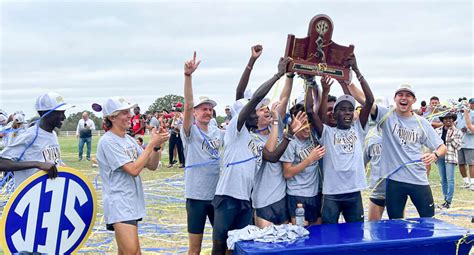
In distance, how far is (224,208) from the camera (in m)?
4.95

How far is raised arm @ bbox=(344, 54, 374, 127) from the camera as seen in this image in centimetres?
544

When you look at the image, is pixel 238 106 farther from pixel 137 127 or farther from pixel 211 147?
pixel 137 127

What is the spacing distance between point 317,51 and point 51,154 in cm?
276

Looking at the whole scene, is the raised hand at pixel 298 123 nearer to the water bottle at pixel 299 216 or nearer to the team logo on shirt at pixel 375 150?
the water bottle at pixel 299 216

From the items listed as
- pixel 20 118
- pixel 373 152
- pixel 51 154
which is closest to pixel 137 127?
pixel 20 118

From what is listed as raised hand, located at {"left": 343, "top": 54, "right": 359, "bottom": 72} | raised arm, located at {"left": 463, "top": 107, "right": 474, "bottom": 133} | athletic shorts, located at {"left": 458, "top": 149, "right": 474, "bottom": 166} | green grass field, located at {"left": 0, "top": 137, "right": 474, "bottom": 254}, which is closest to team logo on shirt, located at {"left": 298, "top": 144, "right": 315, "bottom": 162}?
raised hand, located at {"left": 343, "top": 54, "right": 359, "bottom": 72}

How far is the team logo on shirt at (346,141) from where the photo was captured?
17.6 ft

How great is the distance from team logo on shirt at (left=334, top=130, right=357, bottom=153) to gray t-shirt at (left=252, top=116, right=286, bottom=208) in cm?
64

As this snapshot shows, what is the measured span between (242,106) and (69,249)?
2093 millimetres

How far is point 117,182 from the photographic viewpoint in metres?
4.70

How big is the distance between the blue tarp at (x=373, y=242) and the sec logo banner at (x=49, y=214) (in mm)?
1482

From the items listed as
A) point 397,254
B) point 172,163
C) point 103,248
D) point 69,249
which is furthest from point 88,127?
point 397,254

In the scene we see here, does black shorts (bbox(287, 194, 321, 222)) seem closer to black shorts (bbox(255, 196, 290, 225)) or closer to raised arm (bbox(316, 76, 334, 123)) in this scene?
black shorts (bbox(255, 196, 290, 225))

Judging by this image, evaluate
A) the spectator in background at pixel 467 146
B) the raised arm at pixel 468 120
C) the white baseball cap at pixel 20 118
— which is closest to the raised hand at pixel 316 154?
the raised arm at pixel 468 120
